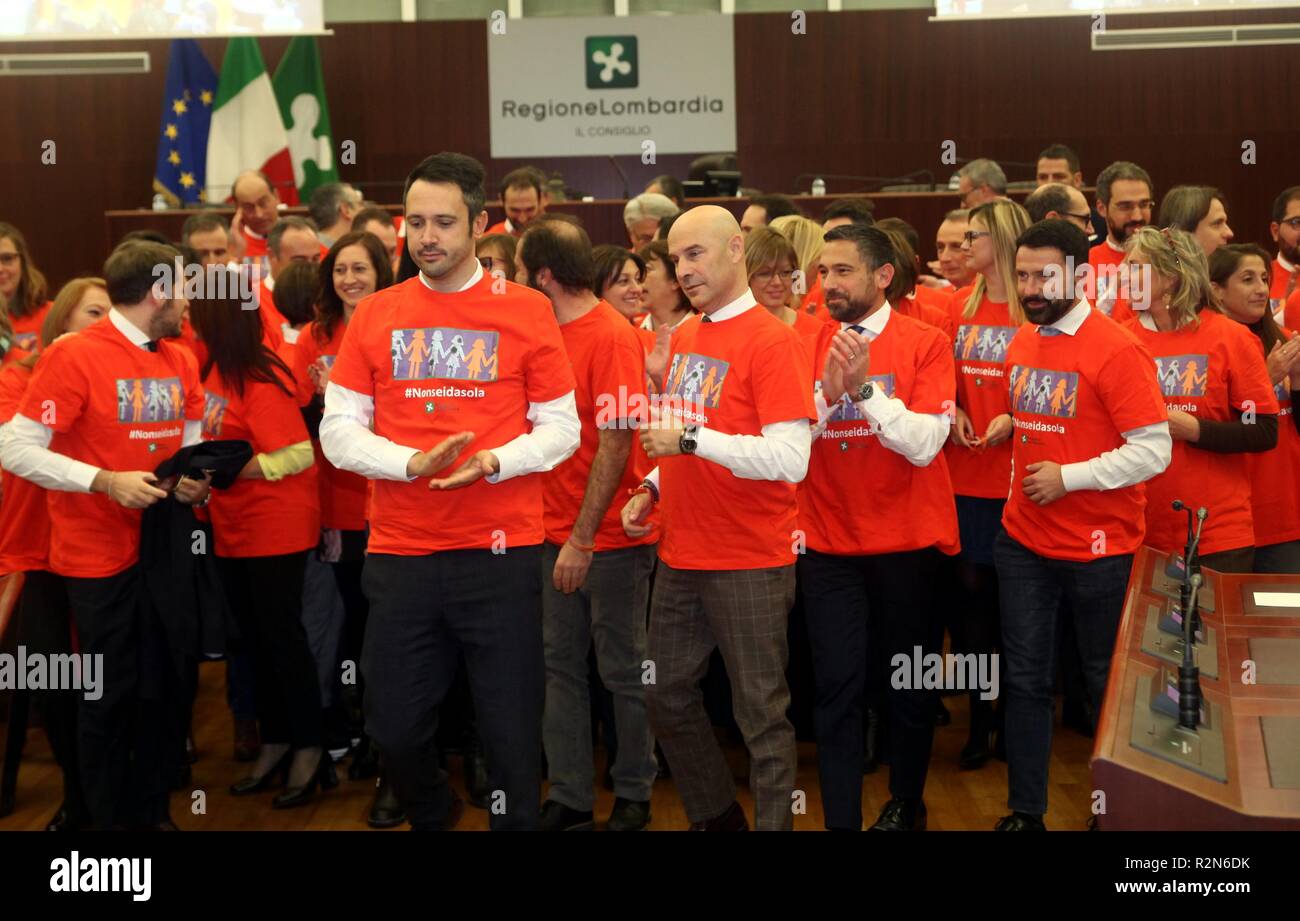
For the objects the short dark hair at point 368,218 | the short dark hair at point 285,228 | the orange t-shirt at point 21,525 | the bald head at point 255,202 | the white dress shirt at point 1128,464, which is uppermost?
the bald head at point 255,202

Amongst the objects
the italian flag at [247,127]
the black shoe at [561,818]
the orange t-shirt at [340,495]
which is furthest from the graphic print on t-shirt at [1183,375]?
the italian flag at [247,127]

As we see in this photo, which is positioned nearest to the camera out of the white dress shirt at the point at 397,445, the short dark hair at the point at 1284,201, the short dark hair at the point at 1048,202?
the white dress shirt at the point at 397,445

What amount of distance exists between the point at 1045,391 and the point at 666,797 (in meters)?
1.80

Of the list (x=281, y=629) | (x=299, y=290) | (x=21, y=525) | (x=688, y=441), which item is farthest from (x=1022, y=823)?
(x=21, y=525)

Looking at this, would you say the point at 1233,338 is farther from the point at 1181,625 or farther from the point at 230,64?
the point at 230,64

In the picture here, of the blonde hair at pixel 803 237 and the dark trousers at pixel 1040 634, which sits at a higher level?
the blonde hair at pixel 803 237

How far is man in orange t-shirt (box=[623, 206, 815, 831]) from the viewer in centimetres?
341

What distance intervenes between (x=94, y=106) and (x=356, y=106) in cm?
182

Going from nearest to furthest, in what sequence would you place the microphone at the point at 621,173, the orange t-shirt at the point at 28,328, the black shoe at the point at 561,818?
the black shoe at the point at 561,818 < the orange t-shirt at the point at 28,328 < the microphone at the point at 621,173

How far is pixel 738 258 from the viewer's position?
3.50 meters

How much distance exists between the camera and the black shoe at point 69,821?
167 inches

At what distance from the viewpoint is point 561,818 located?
409 cm

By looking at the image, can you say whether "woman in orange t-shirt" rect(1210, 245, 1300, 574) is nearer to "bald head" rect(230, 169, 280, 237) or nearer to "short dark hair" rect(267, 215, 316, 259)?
"short dark hair" rect(267, 215, 316, 259)

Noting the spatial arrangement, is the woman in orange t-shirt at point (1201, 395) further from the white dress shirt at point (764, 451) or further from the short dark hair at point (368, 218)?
the short dark hair at point (368, 218)
